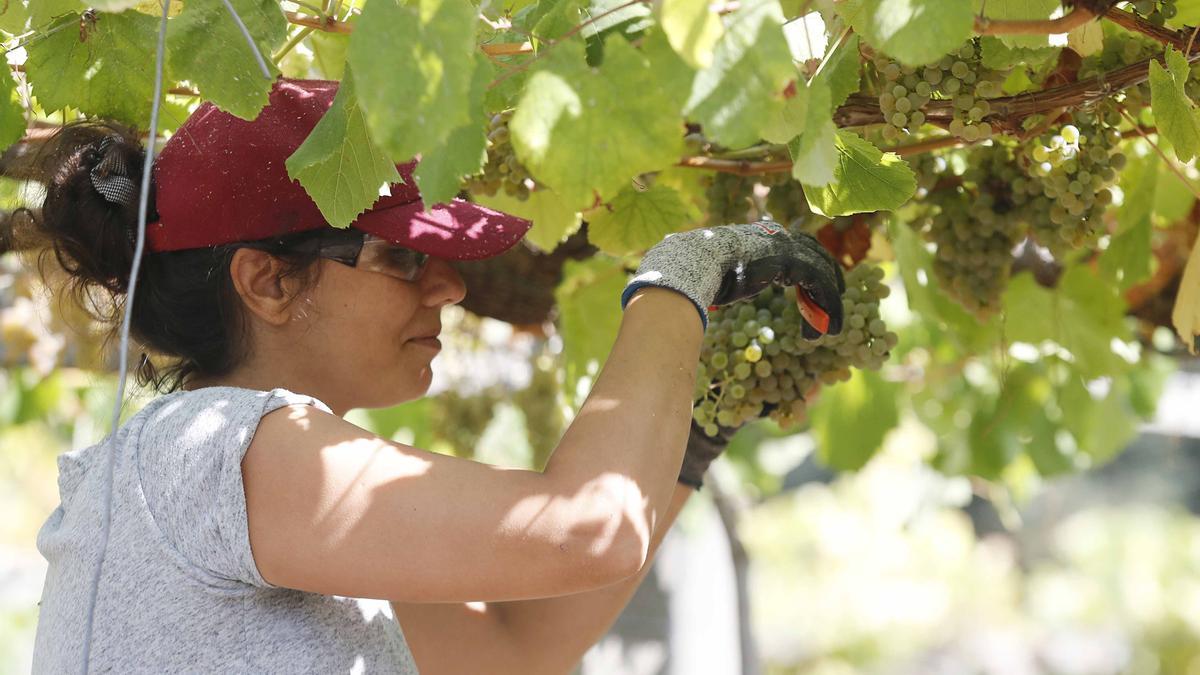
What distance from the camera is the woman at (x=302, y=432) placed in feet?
3.94

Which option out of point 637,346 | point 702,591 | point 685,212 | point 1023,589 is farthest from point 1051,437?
point 1023,589

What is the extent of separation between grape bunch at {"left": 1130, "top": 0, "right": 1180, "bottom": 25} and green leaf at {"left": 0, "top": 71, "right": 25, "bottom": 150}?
1252 mm

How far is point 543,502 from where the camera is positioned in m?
1.20

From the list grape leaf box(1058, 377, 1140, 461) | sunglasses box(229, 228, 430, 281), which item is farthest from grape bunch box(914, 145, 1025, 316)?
grape leaf box(1058, 377, 1140, 461)

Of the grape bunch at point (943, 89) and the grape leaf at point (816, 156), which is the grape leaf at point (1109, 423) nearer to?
the grape bunch at point (943, 89)

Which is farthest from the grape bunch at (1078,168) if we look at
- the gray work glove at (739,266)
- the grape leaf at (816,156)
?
the grape leaf at (816,156)

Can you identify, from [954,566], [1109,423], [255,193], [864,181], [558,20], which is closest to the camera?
[558,20]

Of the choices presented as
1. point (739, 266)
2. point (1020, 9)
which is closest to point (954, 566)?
point (739, 266)

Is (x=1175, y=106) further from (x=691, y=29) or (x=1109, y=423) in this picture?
(x=1109, y=423)

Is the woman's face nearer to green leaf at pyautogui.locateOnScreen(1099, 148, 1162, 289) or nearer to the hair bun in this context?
the hair bun

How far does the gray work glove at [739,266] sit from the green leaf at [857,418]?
1.55 metres

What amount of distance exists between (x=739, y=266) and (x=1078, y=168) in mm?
448

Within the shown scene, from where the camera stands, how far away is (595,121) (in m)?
0.94

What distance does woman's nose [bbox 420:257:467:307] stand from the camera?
1.60m
